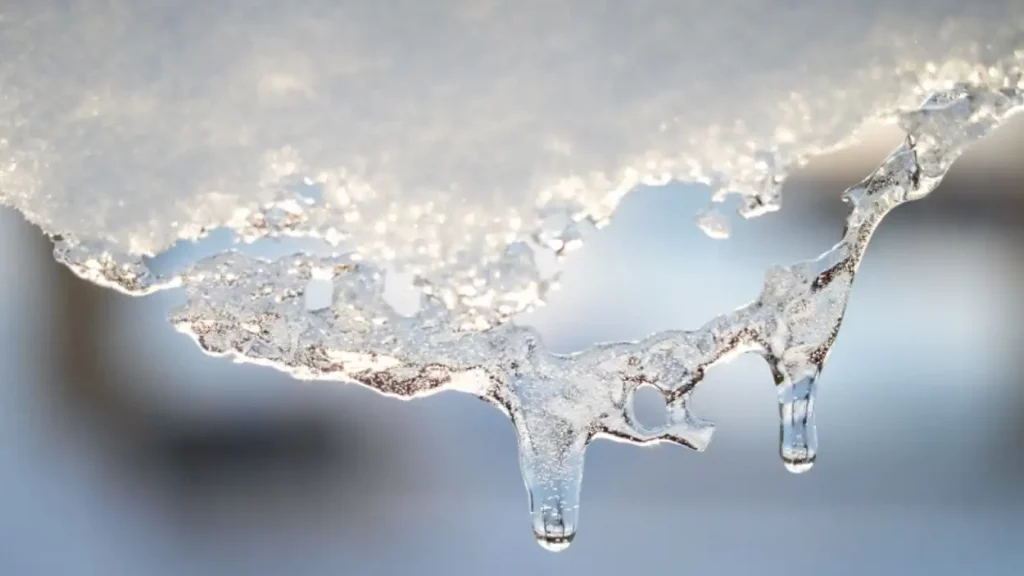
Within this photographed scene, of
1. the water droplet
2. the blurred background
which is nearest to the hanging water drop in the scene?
the water droplet

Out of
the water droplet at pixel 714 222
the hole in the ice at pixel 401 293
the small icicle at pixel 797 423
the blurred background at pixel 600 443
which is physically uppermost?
the blurred background at pixel 600 443

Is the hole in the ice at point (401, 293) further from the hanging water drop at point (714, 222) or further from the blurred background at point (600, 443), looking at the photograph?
the blurred background at point (600, 443)

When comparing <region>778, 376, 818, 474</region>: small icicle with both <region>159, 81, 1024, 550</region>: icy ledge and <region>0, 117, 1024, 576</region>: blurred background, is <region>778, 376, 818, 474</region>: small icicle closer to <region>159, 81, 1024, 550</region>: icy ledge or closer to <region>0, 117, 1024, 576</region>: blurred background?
<region>159, 81, 1024, 550</region>: icy ledge

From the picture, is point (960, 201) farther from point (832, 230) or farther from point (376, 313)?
point (376, 313)

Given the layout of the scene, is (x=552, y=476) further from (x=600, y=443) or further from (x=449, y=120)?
(x=600, y=443)

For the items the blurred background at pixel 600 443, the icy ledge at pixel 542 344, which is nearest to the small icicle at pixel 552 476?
the icy ledge at pixel 542 344
